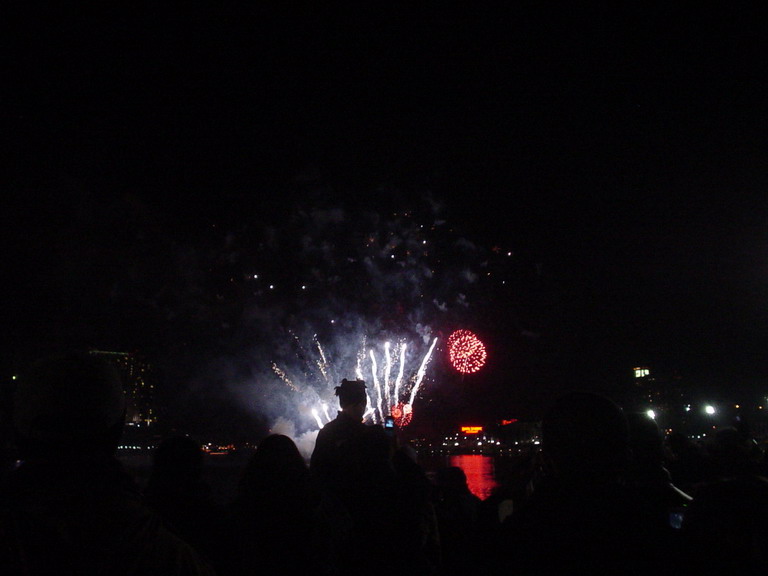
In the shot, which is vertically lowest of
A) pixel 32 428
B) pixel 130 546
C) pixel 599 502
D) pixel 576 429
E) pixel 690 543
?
pixel 690 543

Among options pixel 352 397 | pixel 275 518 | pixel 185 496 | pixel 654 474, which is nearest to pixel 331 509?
pixel 275 518

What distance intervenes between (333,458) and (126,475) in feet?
8.99

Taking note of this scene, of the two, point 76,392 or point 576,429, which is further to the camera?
point 576,429

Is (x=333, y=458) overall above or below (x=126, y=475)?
below

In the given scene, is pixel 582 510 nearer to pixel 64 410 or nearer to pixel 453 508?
pixel 64 410

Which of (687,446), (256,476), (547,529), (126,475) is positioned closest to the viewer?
(126,475)

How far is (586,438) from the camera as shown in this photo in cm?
203

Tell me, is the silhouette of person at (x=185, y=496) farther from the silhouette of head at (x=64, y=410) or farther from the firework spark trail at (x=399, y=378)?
the firework spark trail at (x=399, y=378)

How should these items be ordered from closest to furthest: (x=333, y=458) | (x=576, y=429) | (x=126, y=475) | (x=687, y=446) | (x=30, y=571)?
(x=30, y=571), (x=126, y=475), (x=576, y=429), (x=333, y=458), (x=687, y=446)

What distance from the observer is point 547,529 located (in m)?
1.92

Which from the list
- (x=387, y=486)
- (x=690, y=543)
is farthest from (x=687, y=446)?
(x=690, y=543)

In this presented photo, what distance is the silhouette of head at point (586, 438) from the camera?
78.7 inches

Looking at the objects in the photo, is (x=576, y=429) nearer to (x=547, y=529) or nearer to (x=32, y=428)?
(x=547, y=529)

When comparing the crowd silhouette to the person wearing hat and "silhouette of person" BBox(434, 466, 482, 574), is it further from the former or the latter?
"silhouette of person" BBox(434, 466, 482, 574)
